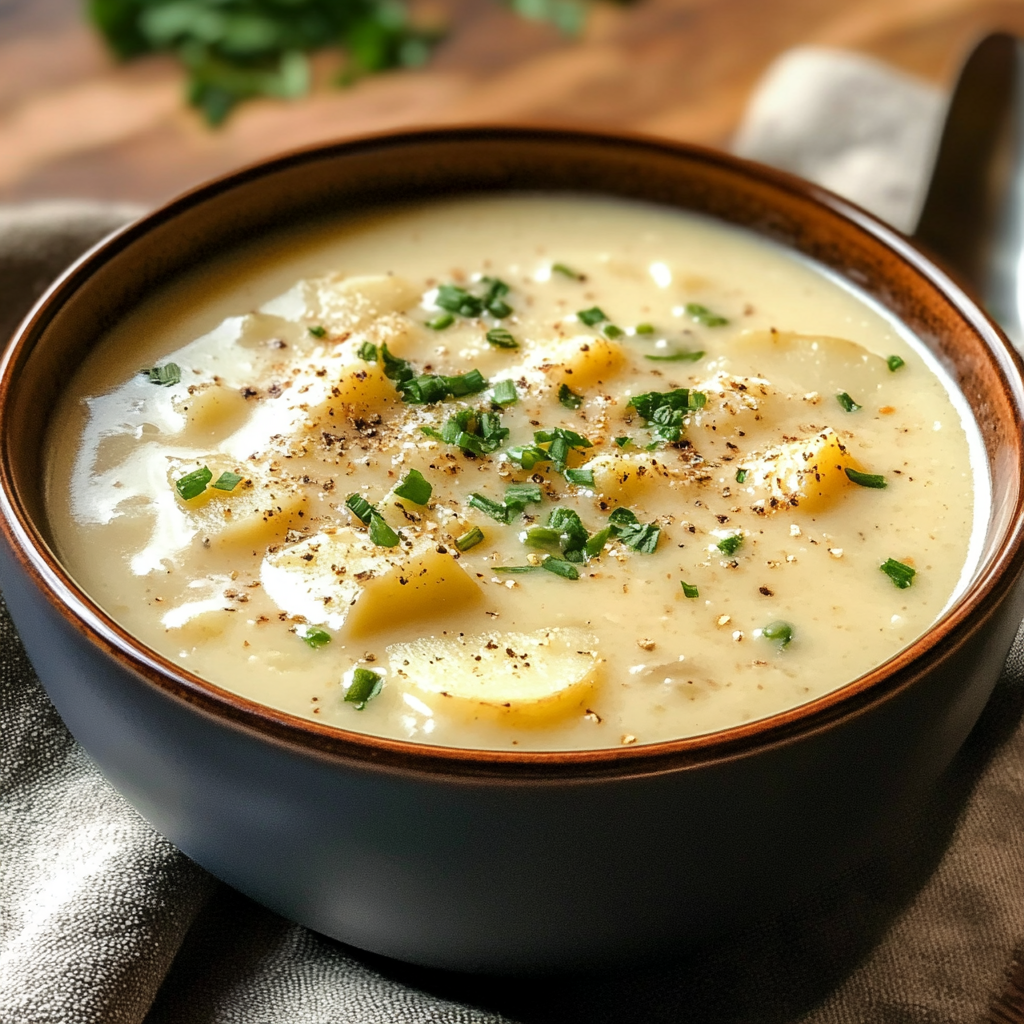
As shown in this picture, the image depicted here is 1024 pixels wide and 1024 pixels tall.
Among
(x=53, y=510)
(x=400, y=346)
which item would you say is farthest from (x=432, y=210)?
(x=53, y=510)

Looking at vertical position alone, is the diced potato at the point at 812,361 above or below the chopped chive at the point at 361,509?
above

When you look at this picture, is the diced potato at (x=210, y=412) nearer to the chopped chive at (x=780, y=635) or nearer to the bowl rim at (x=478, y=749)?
the bowl rim at (x=478, y=749)

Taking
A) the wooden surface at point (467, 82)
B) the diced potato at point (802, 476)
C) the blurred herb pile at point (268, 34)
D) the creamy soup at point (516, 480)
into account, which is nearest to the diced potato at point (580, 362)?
the creamy soup at point (516, 480)

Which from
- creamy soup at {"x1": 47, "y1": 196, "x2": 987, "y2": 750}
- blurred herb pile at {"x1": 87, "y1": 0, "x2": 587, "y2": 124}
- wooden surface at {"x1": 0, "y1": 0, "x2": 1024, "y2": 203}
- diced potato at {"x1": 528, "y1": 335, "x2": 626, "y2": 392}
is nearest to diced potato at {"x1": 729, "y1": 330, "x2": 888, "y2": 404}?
creamy soup at {"x1": 47, "y1": 196, "x2": 987, "y2": 750}

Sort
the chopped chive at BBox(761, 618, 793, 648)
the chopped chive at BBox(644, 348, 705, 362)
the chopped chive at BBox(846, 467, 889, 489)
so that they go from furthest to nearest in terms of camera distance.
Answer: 1. the chopped chive at BBox(644, 348, 705, 362)
2. the chopped chive at BBox(846, 467, 889, 489)
3. the chopped chive at BBox(761, 618, 793, 648)

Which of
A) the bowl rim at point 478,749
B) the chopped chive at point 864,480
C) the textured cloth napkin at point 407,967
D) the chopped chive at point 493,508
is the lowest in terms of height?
the textured cloth napkin at point 407,967

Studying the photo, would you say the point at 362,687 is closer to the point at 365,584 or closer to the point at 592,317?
the point at 365,584

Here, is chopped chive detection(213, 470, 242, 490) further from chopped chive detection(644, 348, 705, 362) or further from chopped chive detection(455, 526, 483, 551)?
chopped chive detection(644, 348, 705, 362)
